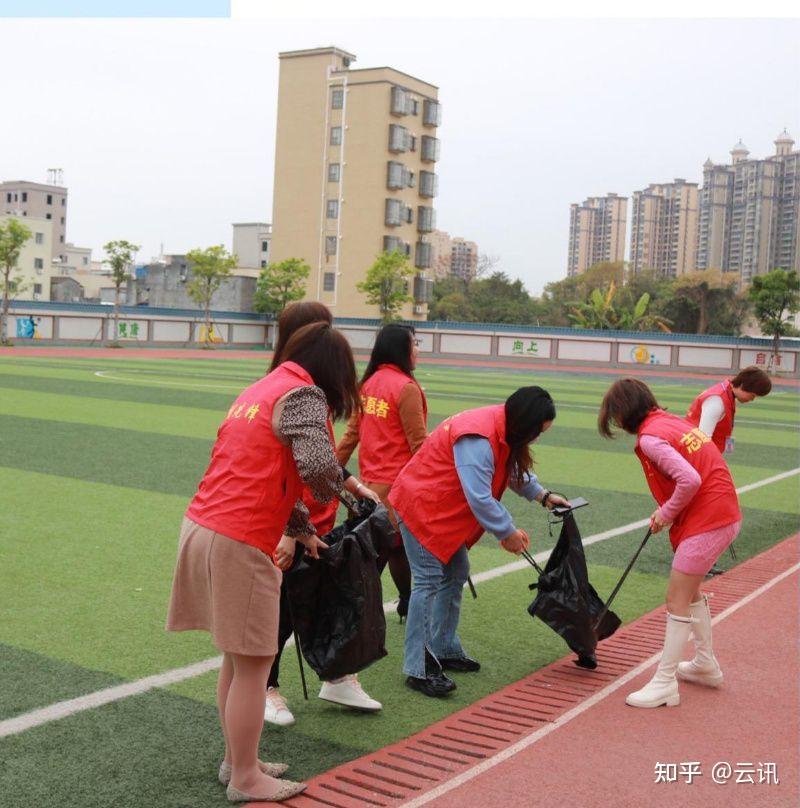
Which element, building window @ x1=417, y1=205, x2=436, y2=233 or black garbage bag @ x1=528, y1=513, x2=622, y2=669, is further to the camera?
building window @ x1=417, y1=205, x2=436, y2=233

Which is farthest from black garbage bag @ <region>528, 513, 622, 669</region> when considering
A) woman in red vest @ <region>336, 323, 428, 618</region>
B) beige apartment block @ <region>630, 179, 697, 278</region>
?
beige apartment block @ <region>630, 179, 697, 278</region>

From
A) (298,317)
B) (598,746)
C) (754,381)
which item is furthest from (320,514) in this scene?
(754,381)

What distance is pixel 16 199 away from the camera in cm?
10881

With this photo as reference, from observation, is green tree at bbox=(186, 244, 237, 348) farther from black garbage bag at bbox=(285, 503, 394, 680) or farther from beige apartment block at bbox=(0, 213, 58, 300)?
black garbage bag at bbox=(285, 503, 394, 680)

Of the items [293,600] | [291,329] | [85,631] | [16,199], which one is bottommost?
[85,631]

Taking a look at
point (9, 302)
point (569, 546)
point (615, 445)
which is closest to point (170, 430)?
point (615, 445)

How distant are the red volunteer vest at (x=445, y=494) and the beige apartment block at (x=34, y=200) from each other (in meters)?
109

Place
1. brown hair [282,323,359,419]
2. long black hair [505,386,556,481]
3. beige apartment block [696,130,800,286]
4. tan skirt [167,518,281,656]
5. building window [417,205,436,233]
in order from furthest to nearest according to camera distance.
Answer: beige apartment block [696,130,800,286]
building window [417,205,436,233]
long black hair [505,386,556,481]
brown hair [282,323,359,419]
tan skirt [167,518,281,656]

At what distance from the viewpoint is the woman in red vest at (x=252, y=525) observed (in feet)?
12.2

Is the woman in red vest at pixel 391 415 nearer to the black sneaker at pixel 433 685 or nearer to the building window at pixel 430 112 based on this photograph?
the black sneaker at pixel 433 685

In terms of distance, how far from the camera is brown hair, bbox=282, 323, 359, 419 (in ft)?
13.0

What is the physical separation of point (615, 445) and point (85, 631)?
12.4 m

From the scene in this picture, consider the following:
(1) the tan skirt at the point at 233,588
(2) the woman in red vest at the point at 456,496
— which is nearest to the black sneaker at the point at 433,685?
(2) the woman in red vest at the point at 456,496

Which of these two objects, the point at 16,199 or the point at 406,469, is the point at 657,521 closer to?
the point at 406,469
